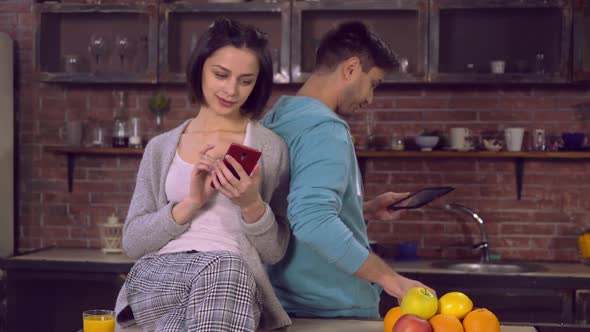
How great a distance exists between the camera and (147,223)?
73.8 inches

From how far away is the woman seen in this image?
1729 millimetres

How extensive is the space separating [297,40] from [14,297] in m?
1.79

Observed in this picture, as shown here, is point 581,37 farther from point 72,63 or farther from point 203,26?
point 72,63

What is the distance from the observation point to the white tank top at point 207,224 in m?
1.85

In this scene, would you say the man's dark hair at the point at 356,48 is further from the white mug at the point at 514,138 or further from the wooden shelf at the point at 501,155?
the white mug at the point at 514,138

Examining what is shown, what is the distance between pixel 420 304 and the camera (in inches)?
68.8

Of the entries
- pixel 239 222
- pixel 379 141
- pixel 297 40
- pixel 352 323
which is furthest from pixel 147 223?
pixel 379 141

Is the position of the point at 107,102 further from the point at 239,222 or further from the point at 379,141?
the point at 239,222

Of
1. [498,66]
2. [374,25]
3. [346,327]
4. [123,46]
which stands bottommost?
[346,327]

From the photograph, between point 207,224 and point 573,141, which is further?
point 573,141

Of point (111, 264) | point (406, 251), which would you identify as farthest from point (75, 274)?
point (406, 251)

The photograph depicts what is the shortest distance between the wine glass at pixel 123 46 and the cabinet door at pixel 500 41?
1.50 metres

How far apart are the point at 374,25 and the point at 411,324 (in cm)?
250

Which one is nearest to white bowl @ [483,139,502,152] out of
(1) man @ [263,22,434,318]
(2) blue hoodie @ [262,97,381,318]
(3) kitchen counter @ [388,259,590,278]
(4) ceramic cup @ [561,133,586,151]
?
(4) ceramic cup @ [561,133,586,151]
